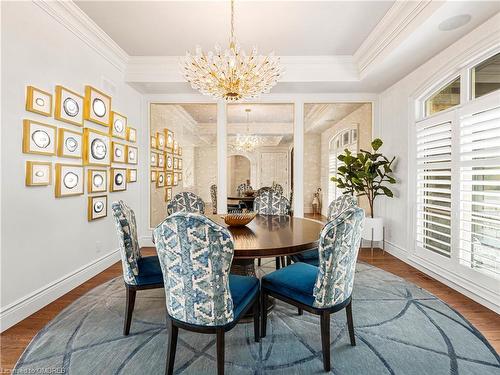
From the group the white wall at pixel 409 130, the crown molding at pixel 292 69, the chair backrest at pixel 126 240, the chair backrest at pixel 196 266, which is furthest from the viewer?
the crown molding at pixel 292 69

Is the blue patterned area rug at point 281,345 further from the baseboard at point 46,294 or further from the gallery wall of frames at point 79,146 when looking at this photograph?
A: the gallery wall of frames at point 79,146

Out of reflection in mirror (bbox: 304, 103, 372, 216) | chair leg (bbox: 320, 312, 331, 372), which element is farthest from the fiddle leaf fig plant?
chair leg (bbox: 320, 312, 331, 372)

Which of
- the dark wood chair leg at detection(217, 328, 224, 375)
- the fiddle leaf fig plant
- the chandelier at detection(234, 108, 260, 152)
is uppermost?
the chandelier at detection(234, 108, 260, 152)

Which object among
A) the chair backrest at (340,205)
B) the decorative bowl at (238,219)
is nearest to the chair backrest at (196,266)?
the decorative bowl at (238,219)

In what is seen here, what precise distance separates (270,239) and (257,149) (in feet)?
10.6

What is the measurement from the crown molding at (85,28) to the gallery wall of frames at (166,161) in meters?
1.26

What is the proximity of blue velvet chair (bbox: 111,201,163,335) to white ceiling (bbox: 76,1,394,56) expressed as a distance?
2.23 m

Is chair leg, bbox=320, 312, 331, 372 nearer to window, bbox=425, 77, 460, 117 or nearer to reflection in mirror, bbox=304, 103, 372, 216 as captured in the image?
window, bbox=425, 77, 460, 117

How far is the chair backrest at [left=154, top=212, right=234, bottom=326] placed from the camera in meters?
1.28

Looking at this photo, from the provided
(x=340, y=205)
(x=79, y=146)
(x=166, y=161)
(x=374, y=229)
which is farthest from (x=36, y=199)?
(x=374, y=229)

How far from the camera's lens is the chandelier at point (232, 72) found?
2.44 meters

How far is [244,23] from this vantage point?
9.85ft

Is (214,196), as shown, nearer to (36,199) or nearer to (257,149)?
(257,149)

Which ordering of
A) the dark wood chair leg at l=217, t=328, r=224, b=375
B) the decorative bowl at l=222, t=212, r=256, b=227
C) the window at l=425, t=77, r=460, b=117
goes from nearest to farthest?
the dark wood chair leg at l=217, t=328, r=224, b=375
the decorative bowl at l=222, t=212, r=256, b=227
the window at l=425, t=77, r=460, b=117
